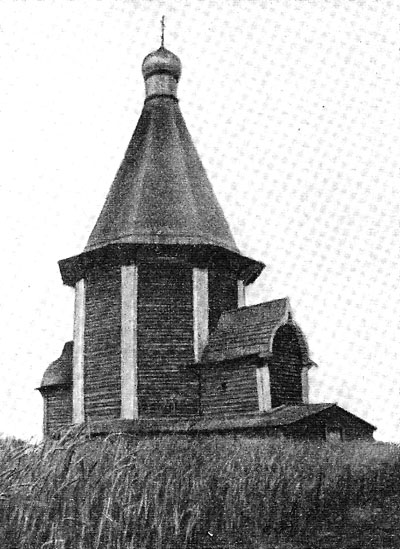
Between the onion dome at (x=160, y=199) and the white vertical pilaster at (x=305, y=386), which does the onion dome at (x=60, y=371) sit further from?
the white vertical pilaster at (x=305, y=386)

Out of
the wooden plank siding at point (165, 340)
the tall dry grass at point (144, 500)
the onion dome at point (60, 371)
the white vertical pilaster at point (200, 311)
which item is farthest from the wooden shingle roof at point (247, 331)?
the tall dry grass at point (144, 500)

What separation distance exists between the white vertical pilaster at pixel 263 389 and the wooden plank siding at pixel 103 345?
3.17 m

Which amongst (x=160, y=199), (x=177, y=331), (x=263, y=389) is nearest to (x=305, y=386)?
(x=263, y=389)

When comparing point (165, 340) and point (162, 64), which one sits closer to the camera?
point (165, 340)

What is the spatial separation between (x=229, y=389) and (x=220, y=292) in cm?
253

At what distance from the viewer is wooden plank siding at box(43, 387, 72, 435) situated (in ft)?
68.0

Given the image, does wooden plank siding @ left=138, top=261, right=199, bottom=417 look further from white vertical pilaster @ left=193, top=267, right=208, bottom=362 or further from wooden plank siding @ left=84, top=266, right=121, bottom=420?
wooden plank siding @ left=84, top=266, right=121, bottom=420

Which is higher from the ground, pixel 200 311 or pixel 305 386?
pixel 200 311

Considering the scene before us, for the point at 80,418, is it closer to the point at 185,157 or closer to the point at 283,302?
the point at 283,302

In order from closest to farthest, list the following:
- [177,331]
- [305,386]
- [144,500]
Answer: [144,500], [177,331], [305,386]

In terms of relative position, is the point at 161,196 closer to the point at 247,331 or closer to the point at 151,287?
the point at 151,287

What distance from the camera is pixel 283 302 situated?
17281 millimetres

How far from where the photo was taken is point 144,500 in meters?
6.68

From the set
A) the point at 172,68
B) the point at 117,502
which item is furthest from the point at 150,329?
the point at 117,502
